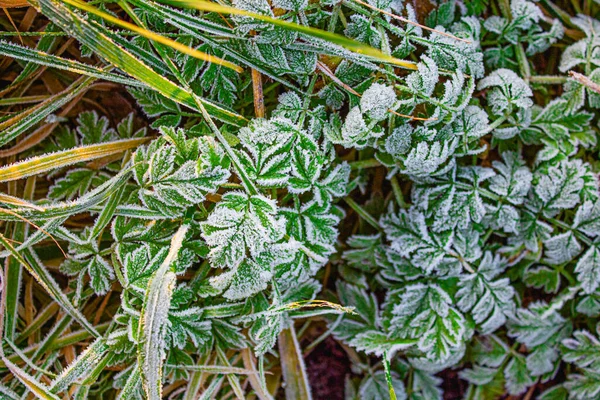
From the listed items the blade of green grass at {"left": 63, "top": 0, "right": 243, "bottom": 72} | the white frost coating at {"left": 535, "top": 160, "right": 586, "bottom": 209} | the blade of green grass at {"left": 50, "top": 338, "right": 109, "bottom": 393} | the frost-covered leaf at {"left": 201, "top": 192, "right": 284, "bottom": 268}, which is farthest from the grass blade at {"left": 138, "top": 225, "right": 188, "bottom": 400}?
the white frost coating at {"left": 535, "top": 160, "right": 586, "bottom": 209}

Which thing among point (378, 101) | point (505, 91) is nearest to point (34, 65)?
point (378, 101)

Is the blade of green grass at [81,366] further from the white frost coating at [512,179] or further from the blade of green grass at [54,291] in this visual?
the white frost coating at [512,179]

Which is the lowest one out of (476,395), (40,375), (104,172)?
(476,395)

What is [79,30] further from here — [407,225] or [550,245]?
[550,245]

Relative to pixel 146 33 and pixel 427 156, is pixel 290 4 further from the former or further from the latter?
pixel 427 156

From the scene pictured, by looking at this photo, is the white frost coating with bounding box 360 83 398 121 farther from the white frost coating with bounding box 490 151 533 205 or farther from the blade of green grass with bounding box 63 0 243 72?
the white frost coating with bounding box 490 151 533 205

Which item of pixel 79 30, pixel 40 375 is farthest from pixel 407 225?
pixel 40 375
